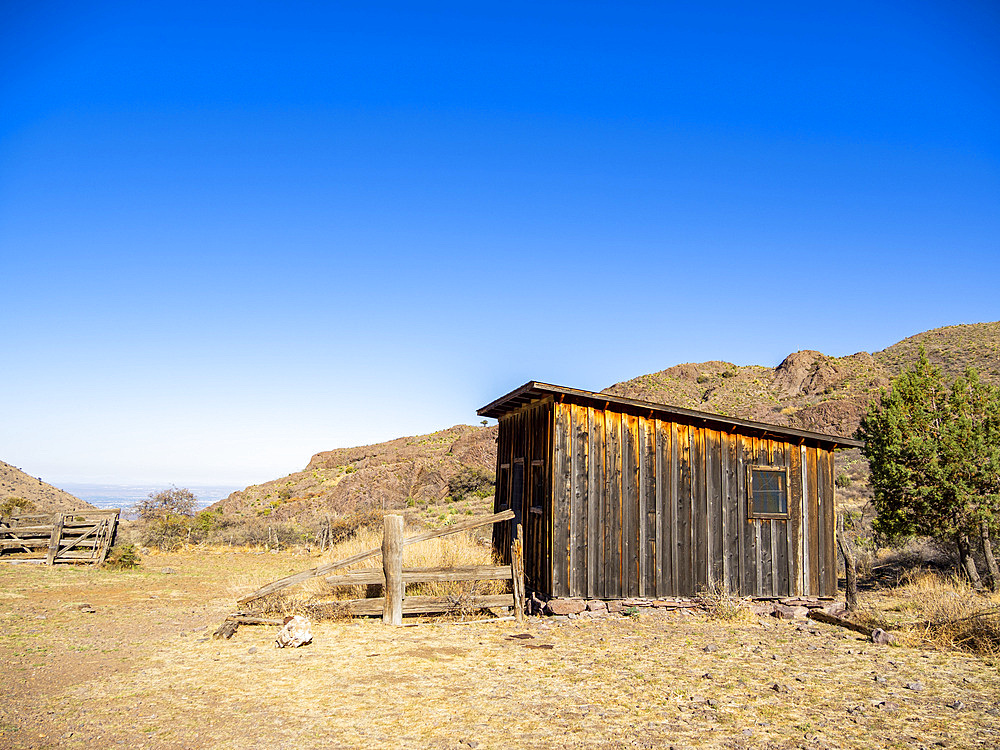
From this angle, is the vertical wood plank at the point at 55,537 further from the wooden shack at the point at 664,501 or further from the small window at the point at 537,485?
the small window at the point at 537,485

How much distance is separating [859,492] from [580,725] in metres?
27.0

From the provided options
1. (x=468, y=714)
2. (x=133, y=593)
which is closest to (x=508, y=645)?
(x=468, y=714)

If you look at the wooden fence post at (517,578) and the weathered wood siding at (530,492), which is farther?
the weathered wood siding at (530,492)

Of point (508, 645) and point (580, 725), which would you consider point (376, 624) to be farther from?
→ point (580, 725)

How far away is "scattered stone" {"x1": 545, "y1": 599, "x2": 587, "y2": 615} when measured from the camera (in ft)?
34.4

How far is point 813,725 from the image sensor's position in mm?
5871

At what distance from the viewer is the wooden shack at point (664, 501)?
1102 centimetres

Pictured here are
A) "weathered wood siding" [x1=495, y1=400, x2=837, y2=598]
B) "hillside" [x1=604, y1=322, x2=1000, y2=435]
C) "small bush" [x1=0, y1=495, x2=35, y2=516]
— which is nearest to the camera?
"weathered wood siding" [x1=495, y1=400, x2=837, y2=598]

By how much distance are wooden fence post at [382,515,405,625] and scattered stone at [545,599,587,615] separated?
8.11ft

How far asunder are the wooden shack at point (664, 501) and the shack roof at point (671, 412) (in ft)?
0.10

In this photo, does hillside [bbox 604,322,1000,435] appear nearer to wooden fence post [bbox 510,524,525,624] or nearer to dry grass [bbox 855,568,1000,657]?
dry grass [bbox 855,568,1000,657]

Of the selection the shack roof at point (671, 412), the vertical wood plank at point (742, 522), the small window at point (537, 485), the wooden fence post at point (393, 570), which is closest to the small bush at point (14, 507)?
the wooden fence post at point (393, 570)

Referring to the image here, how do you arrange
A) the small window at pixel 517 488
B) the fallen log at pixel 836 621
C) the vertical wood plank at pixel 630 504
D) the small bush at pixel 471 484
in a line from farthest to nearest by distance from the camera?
1. the small bush at pixel 471 484
2. the small window at pixel 517 488
3. the vertical wood plank at pixel 630 504
4. the fallen log at pixel 836 621

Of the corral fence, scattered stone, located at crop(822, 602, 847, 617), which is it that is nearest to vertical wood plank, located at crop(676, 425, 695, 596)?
scattered stone, located at crop(822, 602, 847, 617)
